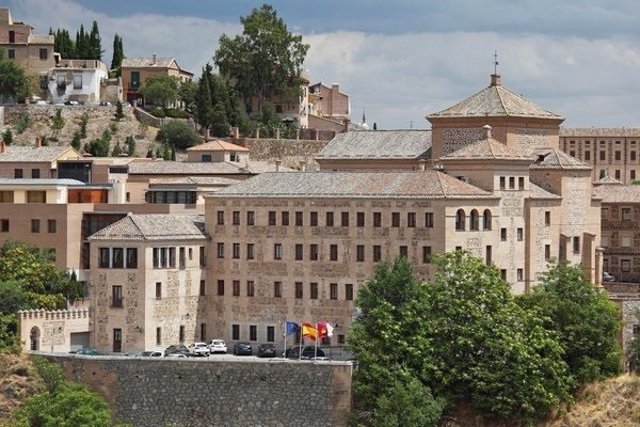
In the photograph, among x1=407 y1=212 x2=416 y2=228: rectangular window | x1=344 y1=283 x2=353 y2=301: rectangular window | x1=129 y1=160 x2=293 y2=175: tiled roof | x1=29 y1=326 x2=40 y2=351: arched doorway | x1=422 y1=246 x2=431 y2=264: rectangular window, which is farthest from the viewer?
x1=129 y1=160 x2=293 y2=175: tiled roof

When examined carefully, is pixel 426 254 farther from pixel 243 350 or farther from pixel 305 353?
pixel 243 350

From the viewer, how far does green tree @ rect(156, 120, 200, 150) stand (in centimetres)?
14000

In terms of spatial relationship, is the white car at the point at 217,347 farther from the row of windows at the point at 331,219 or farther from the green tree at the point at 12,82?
the green tree at the point at 12,82

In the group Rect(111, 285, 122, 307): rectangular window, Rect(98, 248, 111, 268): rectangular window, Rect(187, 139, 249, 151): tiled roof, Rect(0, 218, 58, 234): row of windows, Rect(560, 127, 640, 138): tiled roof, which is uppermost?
Rect(560, 127, 640, 138): tiled roof

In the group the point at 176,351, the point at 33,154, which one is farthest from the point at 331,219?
the point at 33,154

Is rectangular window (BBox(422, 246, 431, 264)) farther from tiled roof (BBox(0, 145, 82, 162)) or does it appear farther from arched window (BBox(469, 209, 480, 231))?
tiled roof (BBox(0, 145, 82, 162))

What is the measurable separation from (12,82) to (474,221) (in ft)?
221

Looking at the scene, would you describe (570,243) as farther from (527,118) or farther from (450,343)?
(450,343)

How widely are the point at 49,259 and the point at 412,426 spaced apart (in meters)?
27.1

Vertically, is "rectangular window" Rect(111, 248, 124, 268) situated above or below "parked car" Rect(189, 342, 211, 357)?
above

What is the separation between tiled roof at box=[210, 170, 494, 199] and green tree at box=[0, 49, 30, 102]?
56.5 meters

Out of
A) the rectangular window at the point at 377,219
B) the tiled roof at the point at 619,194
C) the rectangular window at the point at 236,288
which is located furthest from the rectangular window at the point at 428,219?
the tiled roof at the point at 619,194

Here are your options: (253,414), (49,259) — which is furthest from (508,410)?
(49,259)

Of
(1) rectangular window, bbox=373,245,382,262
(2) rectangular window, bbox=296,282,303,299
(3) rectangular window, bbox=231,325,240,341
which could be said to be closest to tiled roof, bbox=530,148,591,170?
(1) rectangular window, bbox=373,245,382,262
